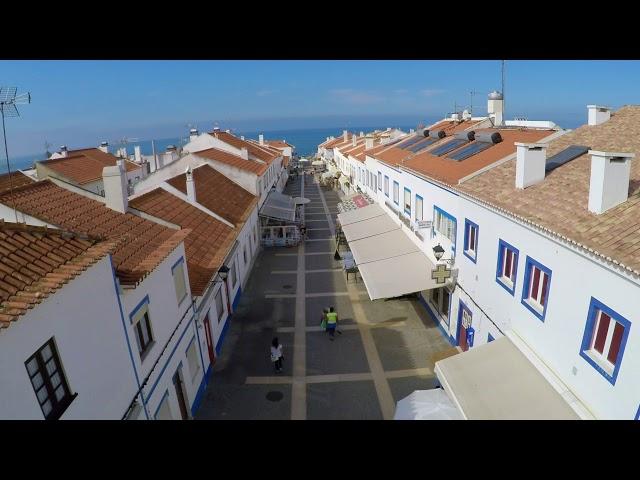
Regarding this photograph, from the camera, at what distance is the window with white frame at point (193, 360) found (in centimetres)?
1337

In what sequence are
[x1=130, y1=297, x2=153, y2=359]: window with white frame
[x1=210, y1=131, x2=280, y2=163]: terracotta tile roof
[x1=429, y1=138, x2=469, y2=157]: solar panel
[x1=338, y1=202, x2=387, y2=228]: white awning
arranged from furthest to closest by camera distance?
[x1=210, y1=131, x2=280, y2=163]: terracotta tile roof < [x1=338, y1=202, x2=387, y2=228]: white awning < [x1=429, y1=138, x2=469, y2=157]: solar panel < [x1=130, y1=297, x2=153, y2=359]: window with white frame

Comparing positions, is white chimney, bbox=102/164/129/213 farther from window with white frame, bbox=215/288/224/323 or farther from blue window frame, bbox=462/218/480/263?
blue window frame, bbox=462/218/480/263

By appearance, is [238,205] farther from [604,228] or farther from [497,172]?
[604,228]

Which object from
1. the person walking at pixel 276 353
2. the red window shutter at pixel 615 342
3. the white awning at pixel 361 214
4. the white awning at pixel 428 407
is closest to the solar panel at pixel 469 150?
the white awning at pixel 361 214

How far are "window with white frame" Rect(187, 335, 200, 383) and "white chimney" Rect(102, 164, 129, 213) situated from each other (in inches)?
200

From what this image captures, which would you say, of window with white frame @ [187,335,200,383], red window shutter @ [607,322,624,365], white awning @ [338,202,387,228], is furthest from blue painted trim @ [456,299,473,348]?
white awning @ [338,202,387,228]

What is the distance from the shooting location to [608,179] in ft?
29.3

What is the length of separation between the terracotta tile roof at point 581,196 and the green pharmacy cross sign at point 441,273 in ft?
10.3

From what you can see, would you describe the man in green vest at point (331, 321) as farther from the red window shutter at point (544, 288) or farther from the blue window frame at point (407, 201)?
the red window shutter at point (544, 288)

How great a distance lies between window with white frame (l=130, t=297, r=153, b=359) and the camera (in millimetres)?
9633
